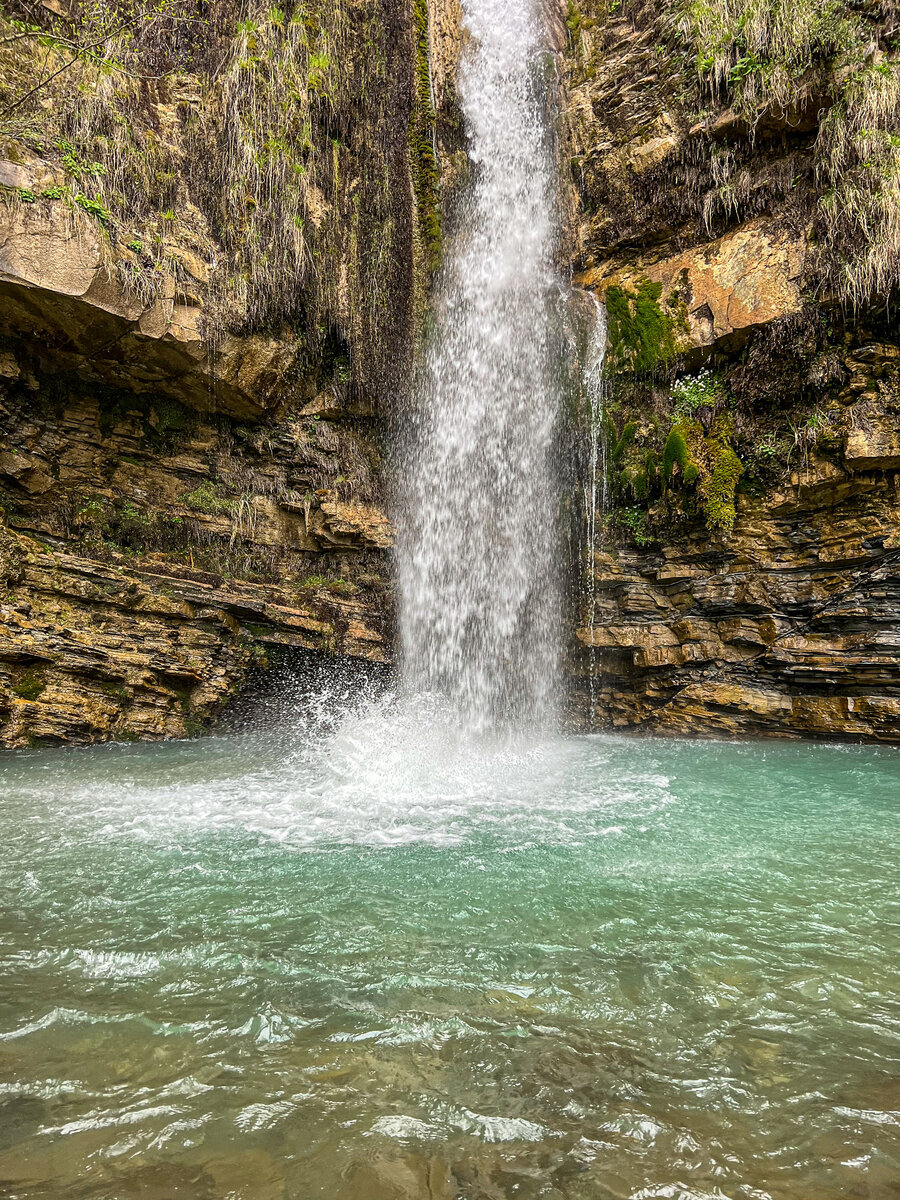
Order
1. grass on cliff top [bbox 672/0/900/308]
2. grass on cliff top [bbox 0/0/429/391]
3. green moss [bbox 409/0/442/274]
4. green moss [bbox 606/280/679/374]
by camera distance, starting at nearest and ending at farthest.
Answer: grass on cliff top [bbox 672/0/900/308]
grass on cliff top [bbox 0/0/429/391]
green moss [bbox 606/280/679/374]
green moss [bbox 409/0/442/274]

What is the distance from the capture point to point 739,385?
8.66 meters

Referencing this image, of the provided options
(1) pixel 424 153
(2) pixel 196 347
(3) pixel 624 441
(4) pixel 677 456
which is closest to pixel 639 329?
(3) pixel 624 441

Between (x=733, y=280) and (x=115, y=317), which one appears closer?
(x=115, y=317)

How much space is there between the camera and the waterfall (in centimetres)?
948

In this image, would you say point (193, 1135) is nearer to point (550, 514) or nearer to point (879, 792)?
point (879, 792)

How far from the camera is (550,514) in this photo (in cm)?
963

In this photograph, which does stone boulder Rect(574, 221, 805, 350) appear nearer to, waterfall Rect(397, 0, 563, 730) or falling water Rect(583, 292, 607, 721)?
falling water Rect(583, 292, 607, 721)

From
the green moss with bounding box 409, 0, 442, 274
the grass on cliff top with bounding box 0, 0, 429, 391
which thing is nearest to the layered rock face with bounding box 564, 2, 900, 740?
the green moss with bounding box 409, 0, 442, 274

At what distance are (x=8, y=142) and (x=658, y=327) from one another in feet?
28.6

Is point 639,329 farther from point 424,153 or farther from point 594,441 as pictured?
point 424,153

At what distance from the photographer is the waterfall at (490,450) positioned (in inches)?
373

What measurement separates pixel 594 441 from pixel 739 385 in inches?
84.9

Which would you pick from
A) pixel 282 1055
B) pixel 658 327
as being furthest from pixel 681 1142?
pixel 658 327

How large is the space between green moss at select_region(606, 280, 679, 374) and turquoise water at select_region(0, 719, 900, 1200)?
279 inches
